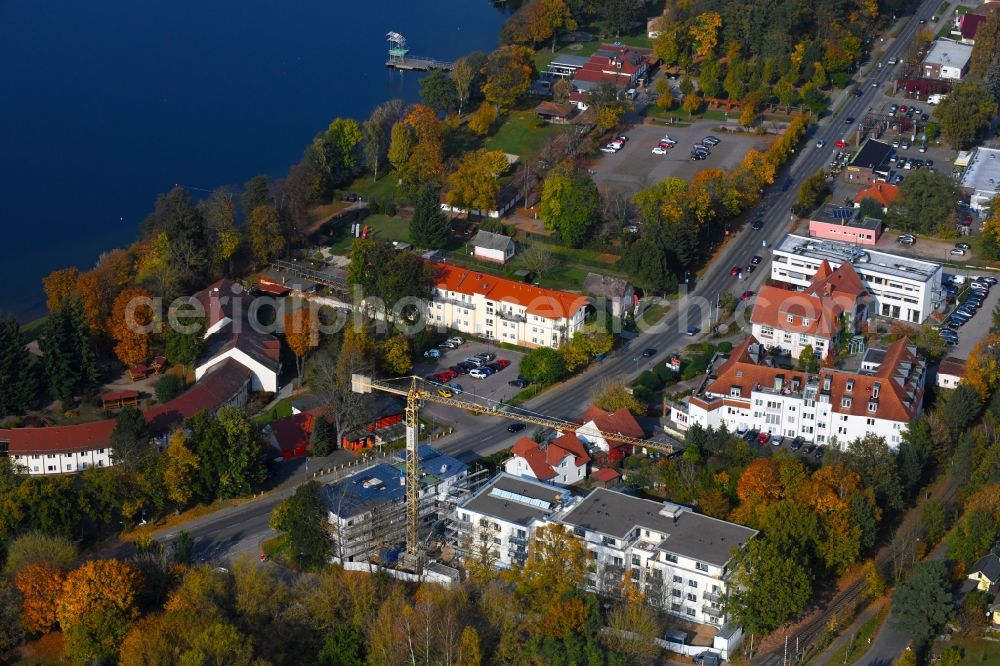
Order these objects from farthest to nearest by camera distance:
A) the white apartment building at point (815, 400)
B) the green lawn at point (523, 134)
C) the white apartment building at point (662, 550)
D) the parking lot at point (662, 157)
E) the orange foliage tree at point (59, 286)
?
the green lawn at point (523, 134) < the parking lot at point (662, 157) < the orange foliage tree at point (59, 286) < the white apartment building at point (815, 400) < the white apartment building at point (662, 550)

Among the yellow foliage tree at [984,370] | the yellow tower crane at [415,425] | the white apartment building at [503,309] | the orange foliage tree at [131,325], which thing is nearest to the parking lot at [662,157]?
the white apartment building at [503,309]

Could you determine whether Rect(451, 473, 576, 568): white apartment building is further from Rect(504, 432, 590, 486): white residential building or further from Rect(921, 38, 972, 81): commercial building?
Rect(921, 38, 972, 81): commercial building

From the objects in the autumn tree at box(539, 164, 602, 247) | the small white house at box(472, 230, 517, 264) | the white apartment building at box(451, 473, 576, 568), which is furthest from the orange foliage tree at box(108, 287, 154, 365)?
the autumn tree at box(539, 164, 602, 247)

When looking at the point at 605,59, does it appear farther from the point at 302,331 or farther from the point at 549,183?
the point at 302,331

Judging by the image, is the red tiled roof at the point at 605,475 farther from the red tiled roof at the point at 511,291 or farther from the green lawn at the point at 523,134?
the green lawn at the point at 523,134

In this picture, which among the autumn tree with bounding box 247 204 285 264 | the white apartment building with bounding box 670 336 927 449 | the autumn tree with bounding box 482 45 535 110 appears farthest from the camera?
the autumn tree with bounding box 482 45 535 110

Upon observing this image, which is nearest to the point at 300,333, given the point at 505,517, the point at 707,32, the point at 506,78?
the point at 505,517
